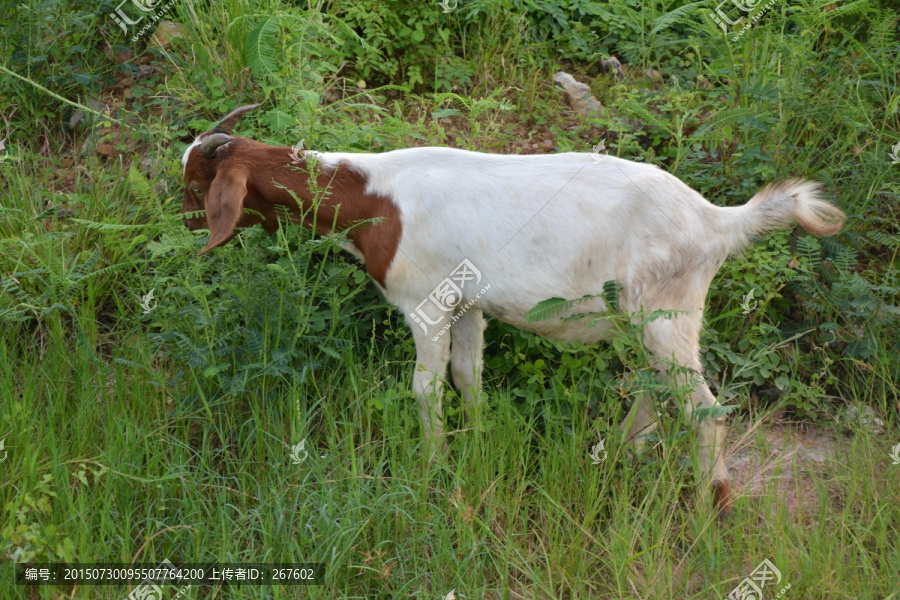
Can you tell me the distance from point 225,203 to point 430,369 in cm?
120

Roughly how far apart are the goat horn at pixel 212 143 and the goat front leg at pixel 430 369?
1201 mm

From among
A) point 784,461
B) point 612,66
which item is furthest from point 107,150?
point 784,461

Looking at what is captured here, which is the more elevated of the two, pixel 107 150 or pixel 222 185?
pixel 222 185

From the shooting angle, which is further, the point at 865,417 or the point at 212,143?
the point at 865,417

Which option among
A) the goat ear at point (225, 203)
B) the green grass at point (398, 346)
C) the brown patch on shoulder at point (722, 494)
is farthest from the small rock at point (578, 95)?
the brown patch on shoulder at point (722, 494)

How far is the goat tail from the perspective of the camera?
3637mm

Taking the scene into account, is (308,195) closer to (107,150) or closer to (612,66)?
(107,150)

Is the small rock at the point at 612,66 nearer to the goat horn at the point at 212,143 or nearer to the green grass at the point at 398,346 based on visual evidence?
the green grass at the point at 398,346

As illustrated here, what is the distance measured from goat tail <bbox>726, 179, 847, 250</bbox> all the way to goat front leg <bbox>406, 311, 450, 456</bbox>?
1.36m

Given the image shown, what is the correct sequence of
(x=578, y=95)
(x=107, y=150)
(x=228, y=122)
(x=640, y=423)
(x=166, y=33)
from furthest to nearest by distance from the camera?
(x=578, y=95) < (x=166, y=33) < (x=107, y=150) < (x=228, y=122) < (x=640, y=423)

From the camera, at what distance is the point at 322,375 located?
414cm

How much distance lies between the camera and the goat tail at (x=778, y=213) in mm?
3637

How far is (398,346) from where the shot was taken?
14.0ft

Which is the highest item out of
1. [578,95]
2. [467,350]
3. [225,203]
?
[225,203]
